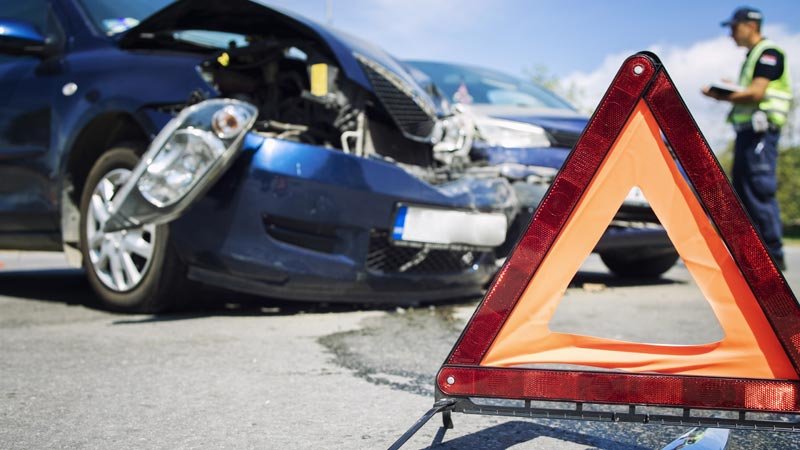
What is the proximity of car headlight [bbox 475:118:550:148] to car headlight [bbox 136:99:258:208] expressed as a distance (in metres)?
2.27

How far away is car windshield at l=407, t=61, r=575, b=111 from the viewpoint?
6.86 metres

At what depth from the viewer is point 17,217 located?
4660mm

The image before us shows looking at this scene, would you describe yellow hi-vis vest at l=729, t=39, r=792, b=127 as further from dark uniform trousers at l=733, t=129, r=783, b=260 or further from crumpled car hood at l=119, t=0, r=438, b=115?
crumpled car hood at l=119, t=0, r=438, b=115

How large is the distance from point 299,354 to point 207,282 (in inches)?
33.2

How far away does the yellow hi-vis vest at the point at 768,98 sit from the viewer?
638cm

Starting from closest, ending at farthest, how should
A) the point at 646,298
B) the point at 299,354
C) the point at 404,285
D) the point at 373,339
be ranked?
the point at 299,354 < the point at 373,339 < the point at 404,285 < the point at 646,298

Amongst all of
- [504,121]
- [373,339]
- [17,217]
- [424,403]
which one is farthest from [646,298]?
[17,217]

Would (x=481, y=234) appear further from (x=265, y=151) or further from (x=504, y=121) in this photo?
(x=504, y=121)

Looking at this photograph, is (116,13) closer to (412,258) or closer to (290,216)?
(290,216)

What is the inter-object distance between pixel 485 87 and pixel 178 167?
3861mm

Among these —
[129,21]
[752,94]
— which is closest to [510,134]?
[752,94]

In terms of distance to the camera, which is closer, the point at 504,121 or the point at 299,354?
the point at 299,354

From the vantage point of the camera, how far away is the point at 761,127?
631 centimetres

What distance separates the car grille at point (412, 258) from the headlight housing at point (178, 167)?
0.78 m
